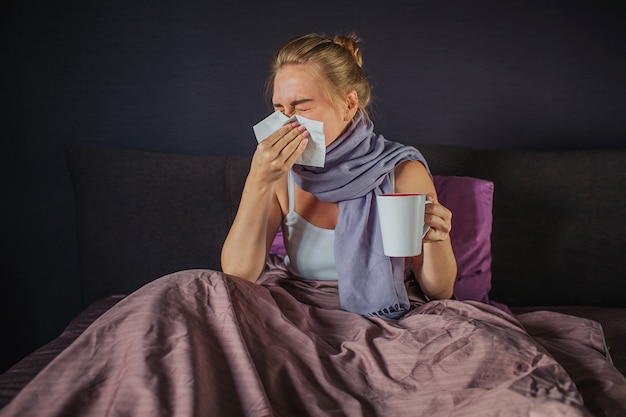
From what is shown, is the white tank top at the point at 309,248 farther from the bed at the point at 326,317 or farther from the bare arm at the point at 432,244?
the bare arm at the point at 432,244

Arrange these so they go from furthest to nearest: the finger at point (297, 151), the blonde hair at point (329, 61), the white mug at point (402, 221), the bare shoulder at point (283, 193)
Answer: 1. the bare shoulder at point (283, 193)
2. the blonde hair at point (329, 61)
3. the finger at point (297, 151)
4. the white mug at point (402, 221)

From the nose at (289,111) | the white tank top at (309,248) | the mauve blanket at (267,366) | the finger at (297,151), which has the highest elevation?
the nose at (289,111)

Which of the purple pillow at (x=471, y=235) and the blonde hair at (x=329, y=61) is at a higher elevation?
the blonde hair at (x=329, y=61)

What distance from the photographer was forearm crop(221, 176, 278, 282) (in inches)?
53.5

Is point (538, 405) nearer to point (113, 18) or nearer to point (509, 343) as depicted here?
point (509, 343)

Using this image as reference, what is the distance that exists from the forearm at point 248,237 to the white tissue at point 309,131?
0.42ft

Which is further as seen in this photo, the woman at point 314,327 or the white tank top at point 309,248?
the white tank top at point 309,248

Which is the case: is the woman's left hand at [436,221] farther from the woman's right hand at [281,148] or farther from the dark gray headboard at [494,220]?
the dark gray headboard at [494,220]

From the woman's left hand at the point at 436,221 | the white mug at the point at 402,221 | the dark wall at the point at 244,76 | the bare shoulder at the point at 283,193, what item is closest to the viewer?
the white mug at the point at 402,221

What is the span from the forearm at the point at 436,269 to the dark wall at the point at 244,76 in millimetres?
793

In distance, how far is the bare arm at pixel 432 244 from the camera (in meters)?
1.17

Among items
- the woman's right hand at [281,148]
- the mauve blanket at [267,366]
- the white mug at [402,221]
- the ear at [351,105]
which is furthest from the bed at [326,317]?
the ear at [351,105]


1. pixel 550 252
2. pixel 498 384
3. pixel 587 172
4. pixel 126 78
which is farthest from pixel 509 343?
pixel 126 78

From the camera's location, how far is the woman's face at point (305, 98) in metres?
1.32
